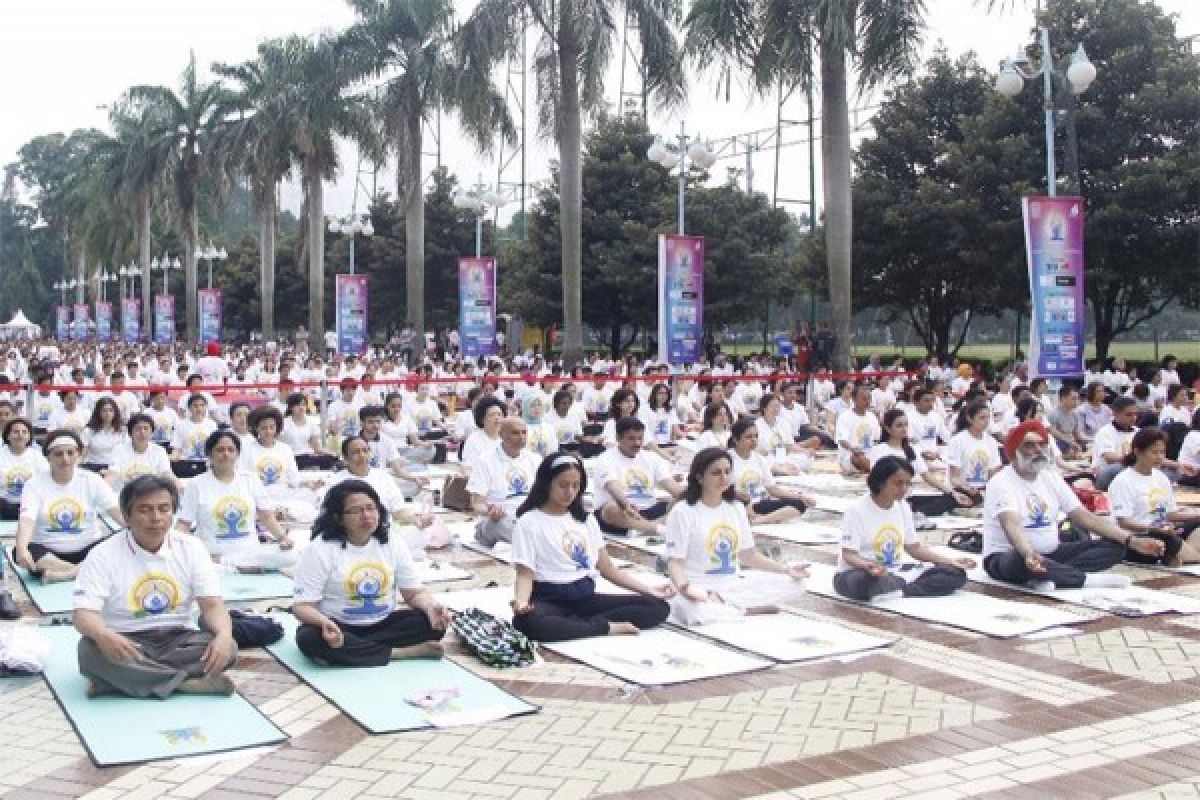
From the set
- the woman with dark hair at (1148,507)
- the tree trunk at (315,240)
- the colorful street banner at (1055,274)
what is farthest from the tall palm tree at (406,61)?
the woman with dark hair at (1148,507)

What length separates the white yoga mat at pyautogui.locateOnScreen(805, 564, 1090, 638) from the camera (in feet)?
26.0

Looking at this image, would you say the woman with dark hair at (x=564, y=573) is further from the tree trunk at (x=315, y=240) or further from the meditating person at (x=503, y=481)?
the tree trunk at (x=315, y=240)

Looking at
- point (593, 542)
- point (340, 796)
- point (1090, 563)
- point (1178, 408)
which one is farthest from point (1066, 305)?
point (340, 796)

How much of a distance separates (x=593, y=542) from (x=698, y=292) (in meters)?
13.3

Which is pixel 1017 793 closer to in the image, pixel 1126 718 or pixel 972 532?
pixel 1126 718

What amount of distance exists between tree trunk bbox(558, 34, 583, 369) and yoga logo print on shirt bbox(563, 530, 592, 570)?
16.0m

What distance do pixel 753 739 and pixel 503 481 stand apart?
17.2 feet

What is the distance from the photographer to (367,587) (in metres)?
6.92

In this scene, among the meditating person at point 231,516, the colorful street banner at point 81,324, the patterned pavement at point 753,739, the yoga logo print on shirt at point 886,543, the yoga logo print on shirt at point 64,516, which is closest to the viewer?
the patterned pavement at point 753,739

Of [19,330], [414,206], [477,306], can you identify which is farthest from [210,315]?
[19,330]

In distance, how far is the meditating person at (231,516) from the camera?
9.60 m

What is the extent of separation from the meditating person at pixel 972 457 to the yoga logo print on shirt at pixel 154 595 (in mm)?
8471

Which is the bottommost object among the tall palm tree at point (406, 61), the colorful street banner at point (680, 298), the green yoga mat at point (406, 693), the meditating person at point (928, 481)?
the green yoga mat at point (406, 693)

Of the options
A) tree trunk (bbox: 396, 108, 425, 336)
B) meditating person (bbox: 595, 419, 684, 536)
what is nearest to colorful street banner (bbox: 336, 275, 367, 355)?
tree trunk (bbox: 396, 108, 425, 336)
